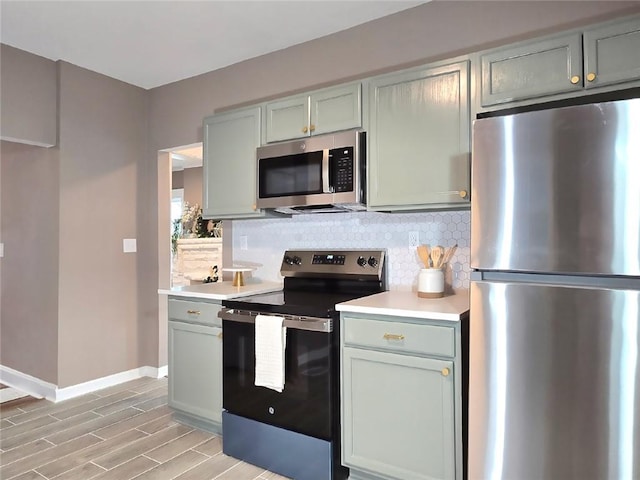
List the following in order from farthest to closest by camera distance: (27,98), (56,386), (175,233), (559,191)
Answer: (175,233)
(56,386)
(27,98)
(559,191)

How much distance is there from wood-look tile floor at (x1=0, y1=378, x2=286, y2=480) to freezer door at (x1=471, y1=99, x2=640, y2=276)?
1.66 meters

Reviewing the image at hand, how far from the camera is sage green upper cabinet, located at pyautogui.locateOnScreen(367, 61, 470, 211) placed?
2.08 m

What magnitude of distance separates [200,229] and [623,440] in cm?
588

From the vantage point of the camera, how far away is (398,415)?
1.95 metres

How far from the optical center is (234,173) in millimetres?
2883

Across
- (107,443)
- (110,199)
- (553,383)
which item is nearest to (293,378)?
(553,383)

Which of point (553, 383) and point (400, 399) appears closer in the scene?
point (553, 383)

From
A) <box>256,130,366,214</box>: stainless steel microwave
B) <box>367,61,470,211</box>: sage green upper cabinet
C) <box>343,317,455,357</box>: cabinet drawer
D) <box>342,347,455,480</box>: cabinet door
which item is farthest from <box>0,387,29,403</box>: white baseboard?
<box>367,61,470,211</box>: sage green upper cabinet

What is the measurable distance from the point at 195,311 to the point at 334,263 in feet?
2.98

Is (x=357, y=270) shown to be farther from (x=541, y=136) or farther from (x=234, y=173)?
(x=541, y=136)

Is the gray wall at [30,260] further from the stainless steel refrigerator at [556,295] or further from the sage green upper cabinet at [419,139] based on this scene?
the stainless steel refrigerator at [556,295]

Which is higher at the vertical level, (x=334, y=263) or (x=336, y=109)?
(x=336, y=109)

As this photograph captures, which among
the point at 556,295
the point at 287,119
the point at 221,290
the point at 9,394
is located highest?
the point at 287,119

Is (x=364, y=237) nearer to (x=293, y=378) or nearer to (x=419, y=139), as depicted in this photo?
(x=419, y=139)
